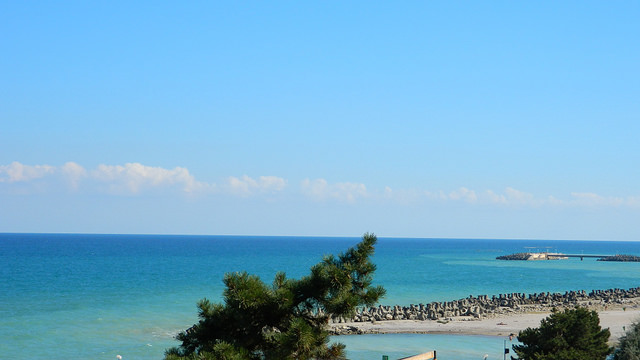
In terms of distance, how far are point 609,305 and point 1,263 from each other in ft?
279

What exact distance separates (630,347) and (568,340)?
1.90 meters

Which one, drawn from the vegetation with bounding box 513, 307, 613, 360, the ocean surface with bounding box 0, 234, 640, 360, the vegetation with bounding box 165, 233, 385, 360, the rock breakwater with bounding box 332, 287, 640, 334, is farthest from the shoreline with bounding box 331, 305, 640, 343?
the vegetation with bounding box 165, 233, 385, 360

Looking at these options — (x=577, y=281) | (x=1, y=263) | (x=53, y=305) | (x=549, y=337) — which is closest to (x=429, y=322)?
(x=549, y=337)

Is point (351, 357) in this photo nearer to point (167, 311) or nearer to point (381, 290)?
point (381, 290)

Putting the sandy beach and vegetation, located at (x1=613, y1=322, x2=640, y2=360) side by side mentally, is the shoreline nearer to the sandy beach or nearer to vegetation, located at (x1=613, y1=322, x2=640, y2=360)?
the sandy beach

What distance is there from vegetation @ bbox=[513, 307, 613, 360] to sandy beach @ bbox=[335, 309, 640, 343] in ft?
53.2

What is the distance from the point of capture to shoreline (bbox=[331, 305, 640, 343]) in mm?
34906

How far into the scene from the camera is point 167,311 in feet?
152

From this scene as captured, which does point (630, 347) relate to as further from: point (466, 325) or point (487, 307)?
point (487, 307)

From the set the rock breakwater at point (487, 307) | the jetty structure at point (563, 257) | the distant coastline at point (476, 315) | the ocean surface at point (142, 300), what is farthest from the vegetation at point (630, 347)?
the jetty structure at point (563, 257)

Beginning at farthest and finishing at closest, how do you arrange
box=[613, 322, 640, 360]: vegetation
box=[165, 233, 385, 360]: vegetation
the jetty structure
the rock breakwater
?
the jetty structure
the rock breakwater
box=[613, 322, 640, 360]: vegetation
box=[165, 233, 385, 360]: vegetation

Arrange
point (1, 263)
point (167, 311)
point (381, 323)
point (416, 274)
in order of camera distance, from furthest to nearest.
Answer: point (1, 263), point (416, 274), point (167, 311), point (381, 323)

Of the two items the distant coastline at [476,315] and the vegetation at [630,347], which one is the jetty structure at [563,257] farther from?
the vegetation at [630,347]

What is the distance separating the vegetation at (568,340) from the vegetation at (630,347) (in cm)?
52
